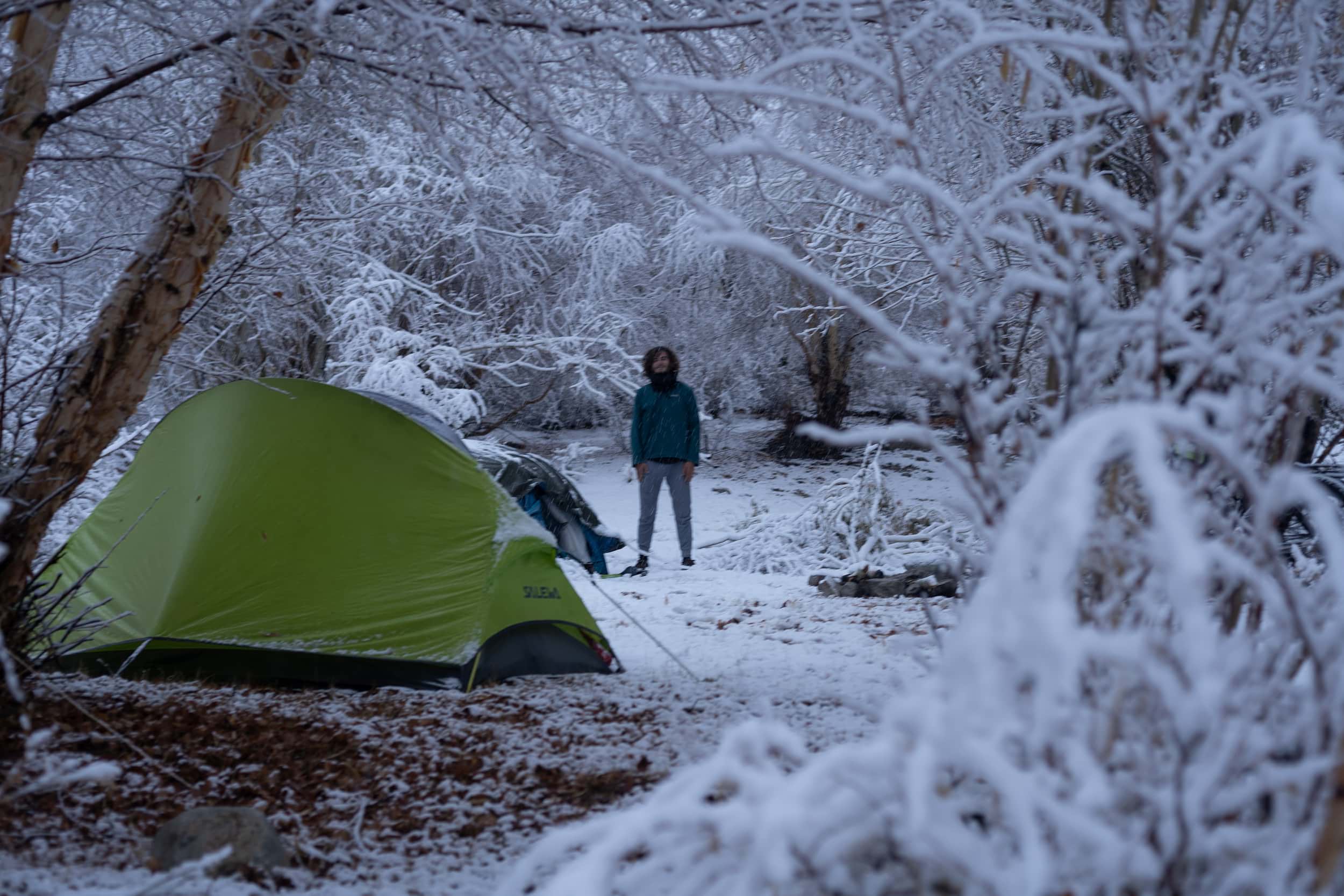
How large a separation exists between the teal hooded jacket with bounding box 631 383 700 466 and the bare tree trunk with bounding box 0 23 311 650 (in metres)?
4.23

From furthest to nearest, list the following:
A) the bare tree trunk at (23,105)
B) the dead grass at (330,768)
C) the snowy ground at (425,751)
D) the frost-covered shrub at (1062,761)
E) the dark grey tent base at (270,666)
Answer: the dark grey tent base at (270,666) → the bare tree trunk at (23,105) → the dead grass at (330,768) → the snowy ground at (425,751) → the frost-covered shrub at (1062,761)

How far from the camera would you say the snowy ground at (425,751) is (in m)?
2.51

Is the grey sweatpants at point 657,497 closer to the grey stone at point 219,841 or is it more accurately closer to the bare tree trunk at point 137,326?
the bare tree trunk at point 137,326

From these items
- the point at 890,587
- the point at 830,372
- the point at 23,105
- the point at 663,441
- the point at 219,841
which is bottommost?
the point at 890,587

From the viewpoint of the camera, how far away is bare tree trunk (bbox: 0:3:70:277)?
→ 3.05 metres

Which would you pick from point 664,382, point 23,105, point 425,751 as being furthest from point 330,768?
point 664,382

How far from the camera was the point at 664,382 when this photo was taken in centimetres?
770

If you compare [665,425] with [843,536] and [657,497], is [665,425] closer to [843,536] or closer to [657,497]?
[657,497]

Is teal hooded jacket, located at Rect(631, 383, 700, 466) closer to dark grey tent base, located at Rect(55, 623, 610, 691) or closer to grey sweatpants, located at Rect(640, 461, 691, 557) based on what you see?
grey sweatpants, located at Rect(640, 461, 691, 557)

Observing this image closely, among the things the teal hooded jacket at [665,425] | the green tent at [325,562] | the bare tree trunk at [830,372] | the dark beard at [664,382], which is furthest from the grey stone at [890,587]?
the bare tree trunk at [830,372]

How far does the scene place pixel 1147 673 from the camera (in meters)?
0.98

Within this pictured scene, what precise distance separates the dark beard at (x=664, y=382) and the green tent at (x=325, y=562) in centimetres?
320

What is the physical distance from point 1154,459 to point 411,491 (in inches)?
153

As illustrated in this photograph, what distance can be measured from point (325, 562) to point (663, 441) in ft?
11.9
